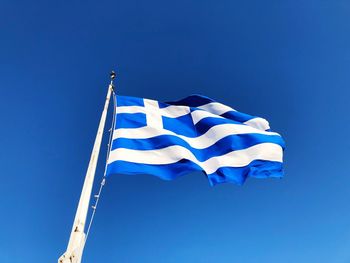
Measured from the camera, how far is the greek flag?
7742mm

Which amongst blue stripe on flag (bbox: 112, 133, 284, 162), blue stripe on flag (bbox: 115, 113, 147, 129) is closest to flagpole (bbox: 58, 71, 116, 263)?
blue stripe on flag (bbox: 112, 133, 284, 162)

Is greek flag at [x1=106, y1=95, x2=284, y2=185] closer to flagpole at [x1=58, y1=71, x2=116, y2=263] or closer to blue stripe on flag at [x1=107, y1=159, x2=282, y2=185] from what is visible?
blue stripe on flag at [x1=107, y1=159, x2=282, y2=185]

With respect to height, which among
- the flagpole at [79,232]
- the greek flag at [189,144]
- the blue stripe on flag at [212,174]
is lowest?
the flagpole at [79,232]

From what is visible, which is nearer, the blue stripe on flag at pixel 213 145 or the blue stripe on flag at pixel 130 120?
the blue stripe on flag at pixel 213 145

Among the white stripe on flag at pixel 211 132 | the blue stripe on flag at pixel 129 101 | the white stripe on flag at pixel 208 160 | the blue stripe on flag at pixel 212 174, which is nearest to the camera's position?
the blue stripe on flag at pixel 212 174

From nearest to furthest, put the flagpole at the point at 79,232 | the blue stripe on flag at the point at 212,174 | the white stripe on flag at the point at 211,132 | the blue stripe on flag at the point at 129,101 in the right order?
the flagpole at the point at 79,232 < the blue stripe on flag at the point at 212,174 < the white stripe on flag at the point at 211,132 < the blue stripe on flag at the point at 129,101

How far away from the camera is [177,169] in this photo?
7906 millimetres

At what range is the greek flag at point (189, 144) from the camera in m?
7.74

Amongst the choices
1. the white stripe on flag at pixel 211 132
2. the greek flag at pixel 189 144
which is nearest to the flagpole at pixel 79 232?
the greek flag at pixel 189 144

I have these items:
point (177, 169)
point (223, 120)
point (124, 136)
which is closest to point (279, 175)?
point (223, 120)

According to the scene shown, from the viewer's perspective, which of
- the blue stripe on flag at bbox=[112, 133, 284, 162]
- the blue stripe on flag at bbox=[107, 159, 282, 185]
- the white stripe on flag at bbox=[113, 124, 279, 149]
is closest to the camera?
the blue stripe on flag at bbox=[107, 159, 282, 185]

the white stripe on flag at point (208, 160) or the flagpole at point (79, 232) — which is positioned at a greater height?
the white stripe on flag at point (208, 160)

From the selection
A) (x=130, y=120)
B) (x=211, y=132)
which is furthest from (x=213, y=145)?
(x=130, y=120)

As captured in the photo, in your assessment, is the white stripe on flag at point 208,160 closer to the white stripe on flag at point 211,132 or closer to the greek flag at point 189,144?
the greek flag at point 189,144
